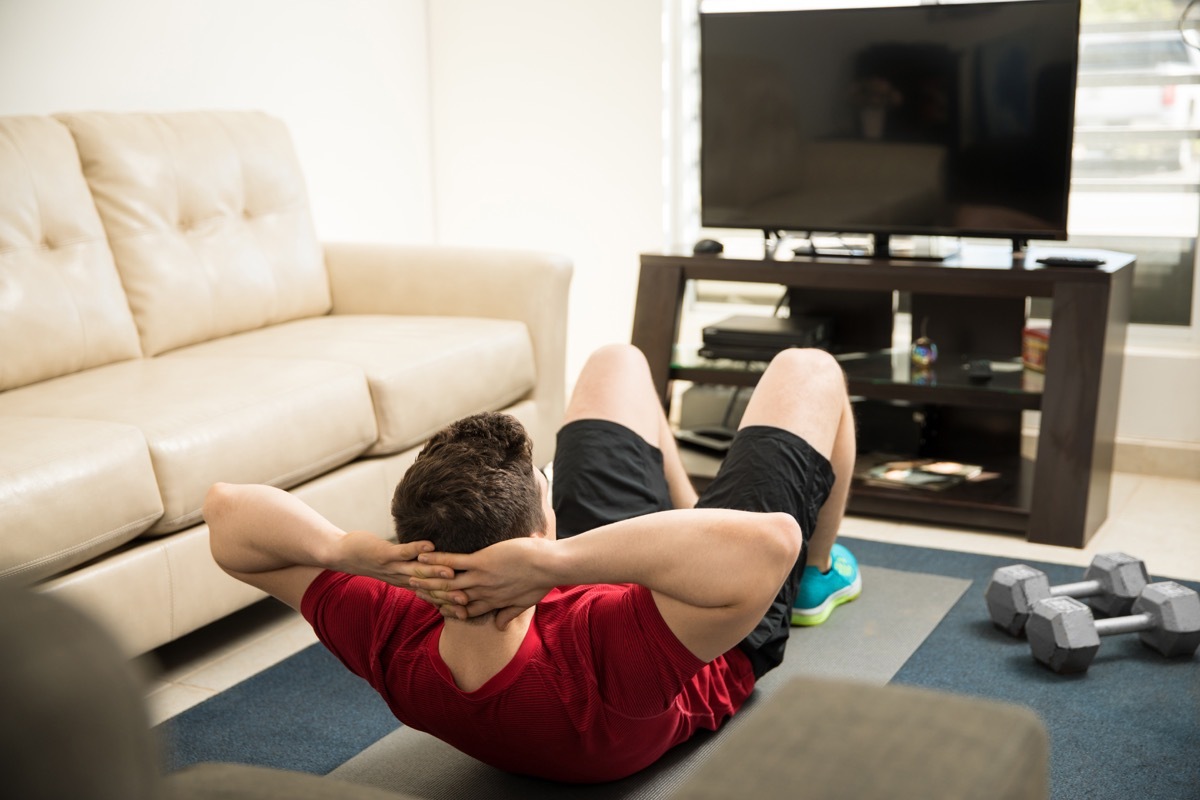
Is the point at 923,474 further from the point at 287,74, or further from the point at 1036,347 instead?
the point at 287,74

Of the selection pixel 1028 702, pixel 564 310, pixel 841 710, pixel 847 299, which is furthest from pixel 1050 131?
pixel 841 710

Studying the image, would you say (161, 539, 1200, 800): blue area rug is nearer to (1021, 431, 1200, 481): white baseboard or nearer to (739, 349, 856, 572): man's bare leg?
(739, 349, 856, 572): man's bare leg

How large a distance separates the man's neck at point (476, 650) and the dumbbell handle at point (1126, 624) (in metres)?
1.33

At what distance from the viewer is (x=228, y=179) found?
3.28 metres

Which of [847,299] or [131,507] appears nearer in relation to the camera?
[131,507]

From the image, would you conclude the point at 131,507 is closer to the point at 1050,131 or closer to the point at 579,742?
the point at 579,742

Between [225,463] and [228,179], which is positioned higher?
[228,179]

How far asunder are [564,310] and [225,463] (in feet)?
4.21

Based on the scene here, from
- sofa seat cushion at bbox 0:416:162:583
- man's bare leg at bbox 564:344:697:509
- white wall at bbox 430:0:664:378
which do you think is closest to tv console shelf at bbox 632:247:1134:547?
white wall at bbox 430:0:664:378

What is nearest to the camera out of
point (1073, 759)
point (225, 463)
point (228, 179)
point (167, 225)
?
point (1073, 759)

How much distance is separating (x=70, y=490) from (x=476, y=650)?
920mm

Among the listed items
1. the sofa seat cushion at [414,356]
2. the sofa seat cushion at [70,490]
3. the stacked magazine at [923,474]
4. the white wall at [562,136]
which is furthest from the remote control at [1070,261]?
the sofa seat cushion at [70,490]

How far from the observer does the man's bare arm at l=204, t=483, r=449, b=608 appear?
4.80ft

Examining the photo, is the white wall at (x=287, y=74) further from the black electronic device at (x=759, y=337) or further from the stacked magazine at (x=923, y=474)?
the stacked magazine at (x=923, y=474)
